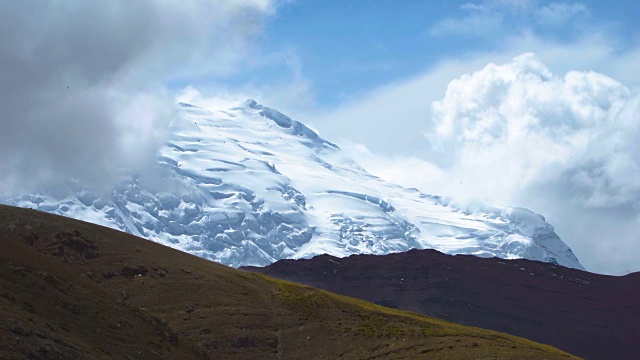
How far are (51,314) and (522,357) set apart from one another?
169 feet

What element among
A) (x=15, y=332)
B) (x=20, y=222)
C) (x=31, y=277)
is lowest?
(x=15, y=332)

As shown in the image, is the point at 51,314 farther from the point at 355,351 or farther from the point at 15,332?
the point at 355,351

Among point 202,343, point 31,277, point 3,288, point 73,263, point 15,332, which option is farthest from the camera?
point 73,263

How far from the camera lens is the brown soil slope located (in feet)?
343

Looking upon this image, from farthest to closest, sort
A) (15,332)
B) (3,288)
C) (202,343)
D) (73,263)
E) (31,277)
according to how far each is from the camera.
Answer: (73,263)
(202,343)
(31,277)
(3,288)
(15,332)

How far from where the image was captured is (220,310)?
112 metres

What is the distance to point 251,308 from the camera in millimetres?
115562

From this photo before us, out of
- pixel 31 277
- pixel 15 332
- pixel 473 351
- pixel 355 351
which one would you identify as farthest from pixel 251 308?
pixel 15 332

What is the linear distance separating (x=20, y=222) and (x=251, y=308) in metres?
27.9

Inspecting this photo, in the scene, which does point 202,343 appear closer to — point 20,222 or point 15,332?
point 20,222

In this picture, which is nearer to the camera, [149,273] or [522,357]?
[522,357]

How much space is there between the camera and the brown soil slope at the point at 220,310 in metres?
104

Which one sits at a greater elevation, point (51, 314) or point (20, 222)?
point (20, 222)

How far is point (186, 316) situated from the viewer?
109m
